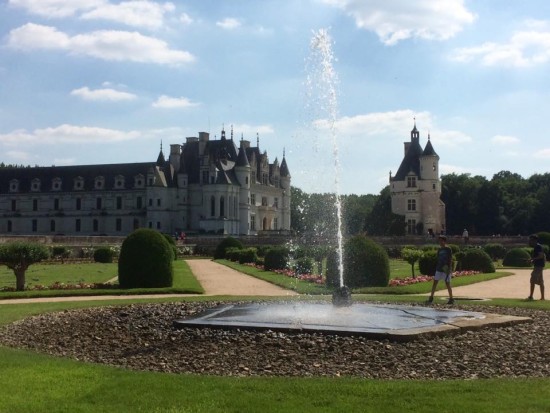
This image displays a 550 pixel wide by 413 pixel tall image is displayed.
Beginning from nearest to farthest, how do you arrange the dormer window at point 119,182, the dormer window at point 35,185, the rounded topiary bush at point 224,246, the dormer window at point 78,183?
the rounded topiary bush at point 224,246 < the dormer window at point 119,182 < the dormer window at point 78,183 < the dormer window at point 35,185

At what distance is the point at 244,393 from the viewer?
679 cm

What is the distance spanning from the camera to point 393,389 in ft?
22.9

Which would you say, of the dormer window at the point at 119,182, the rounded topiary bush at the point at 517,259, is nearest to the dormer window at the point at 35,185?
the dormer window at the point at 119,182

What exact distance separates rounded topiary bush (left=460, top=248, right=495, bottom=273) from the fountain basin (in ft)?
57.7

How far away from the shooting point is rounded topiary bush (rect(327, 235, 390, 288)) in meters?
21.7

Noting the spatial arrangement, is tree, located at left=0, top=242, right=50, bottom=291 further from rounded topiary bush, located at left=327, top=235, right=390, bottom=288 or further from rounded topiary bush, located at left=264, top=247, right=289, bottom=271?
rounded topiary bush, located at left=264, top=247, right=289, bottom=271

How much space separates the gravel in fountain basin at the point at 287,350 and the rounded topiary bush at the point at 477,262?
1815 cm

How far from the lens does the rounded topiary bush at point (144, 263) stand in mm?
21562

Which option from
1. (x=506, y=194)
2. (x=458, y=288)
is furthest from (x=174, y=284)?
(x=506, y=194)

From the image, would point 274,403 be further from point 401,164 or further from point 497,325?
point 401,164

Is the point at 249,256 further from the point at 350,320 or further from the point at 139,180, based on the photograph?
the point at 139,180

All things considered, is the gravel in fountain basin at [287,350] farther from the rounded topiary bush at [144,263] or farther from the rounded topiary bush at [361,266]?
the rounded topiary bush at [361,266]

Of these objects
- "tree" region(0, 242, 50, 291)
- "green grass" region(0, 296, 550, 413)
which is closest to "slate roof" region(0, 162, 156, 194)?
"tree" region(0, 242, 50, 291)

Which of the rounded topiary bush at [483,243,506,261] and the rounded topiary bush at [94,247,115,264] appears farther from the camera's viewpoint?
the rounded topiary bush at [483,243,506,261]
